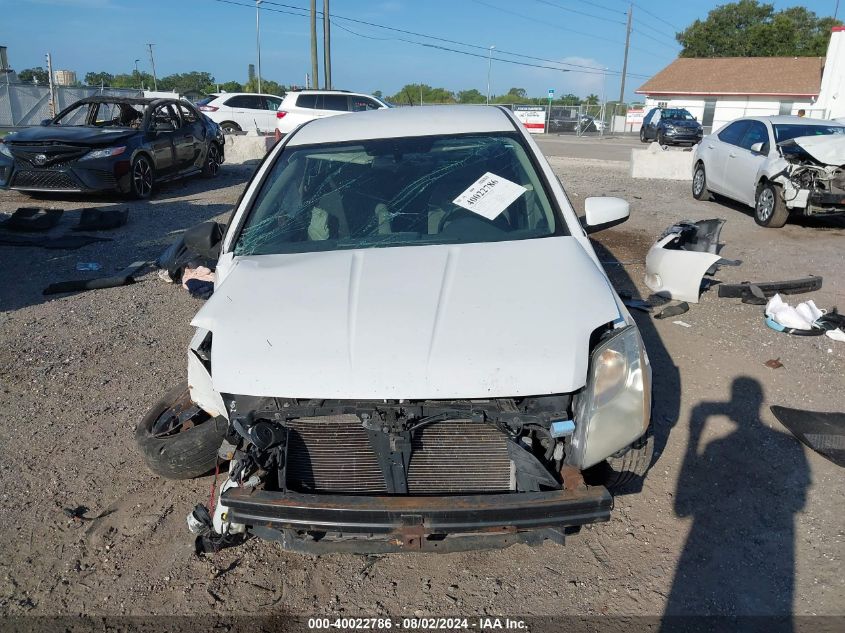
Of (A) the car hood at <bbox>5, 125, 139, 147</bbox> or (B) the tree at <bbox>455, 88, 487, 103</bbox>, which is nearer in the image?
(A) the car hood at <bbox>5, 125, 139, 147</bbox>

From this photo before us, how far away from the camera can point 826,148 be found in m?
9.20

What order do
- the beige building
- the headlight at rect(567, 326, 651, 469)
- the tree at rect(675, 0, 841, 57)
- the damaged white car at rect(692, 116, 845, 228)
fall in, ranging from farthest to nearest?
the tree at rect(675, 0, 841, 57), the beige building, the damaged white car at rect(692, 116, 845, 228), the headlight at rect(567, 326, 651, 469)

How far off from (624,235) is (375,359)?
7527 mm

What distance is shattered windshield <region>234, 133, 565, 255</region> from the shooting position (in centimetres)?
351

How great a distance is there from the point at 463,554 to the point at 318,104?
53.2ft

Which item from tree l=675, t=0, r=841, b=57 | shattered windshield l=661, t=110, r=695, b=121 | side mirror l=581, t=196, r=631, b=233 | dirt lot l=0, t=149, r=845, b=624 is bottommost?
dirt lot l=0, t=149, r=845, b=624

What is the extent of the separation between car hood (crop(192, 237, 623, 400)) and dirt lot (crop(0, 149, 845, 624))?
962 millimetres

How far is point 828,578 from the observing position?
2812 mm

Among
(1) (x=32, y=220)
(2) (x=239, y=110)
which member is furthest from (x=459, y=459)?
(2) (x=239, y=110)

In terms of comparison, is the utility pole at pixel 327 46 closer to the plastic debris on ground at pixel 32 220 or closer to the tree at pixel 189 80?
the plastic debris on ground at pixel 32 220

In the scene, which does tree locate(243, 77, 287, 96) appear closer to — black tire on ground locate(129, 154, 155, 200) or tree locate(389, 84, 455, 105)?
tree locate(389, 84, 455, 105)

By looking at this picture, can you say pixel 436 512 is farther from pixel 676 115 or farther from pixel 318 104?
pixel 676 115

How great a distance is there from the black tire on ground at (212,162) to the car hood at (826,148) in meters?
10.7

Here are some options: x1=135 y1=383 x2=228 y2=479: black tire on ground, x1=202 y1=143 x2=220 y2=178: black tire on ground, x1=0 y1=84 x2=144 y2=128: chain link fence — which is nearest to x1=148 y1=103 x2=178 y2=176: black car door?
x1=202 y1=143 x2=220 y2=178: black tire on ground
